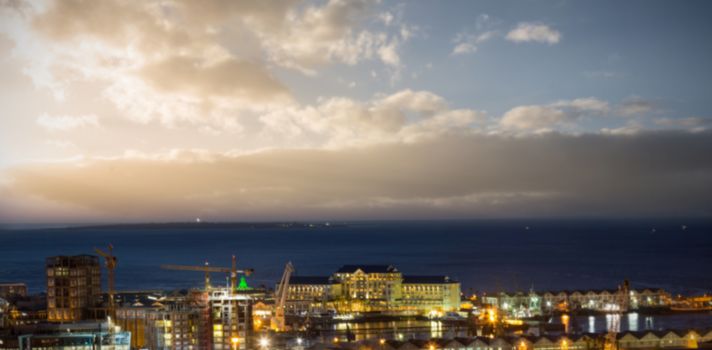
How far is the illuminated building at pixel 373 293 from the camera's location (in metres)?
42.8

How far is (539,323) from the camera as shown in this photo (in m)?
38.2

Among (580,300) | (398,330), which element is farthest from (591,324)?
(398,330)

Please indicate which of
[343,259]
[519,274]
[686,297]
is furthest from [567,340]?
[343,259]

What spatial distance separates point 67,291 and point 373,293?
18.8m

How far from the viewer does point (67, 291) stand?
3406 centimetres

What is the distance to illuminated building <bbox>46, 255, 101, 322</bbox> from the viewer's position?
33.8m

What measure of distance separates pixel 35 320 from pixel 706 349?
30.1m

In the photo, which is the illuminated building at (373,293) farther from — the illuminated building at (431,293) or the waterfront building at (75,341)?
the waterfront building at (75,341)

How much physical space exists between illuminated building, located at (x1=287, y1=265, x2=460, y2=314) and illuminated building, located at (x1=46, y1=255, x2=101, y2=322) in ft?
42.1

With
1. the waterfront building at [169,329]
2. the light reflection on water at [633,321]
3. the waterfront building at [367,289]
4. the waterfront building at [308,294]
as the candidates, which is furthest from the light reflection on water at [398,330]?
the light reflection on water at [633,321]

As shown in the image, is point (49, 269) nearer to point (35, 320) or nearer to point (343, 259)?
point (35, 320)

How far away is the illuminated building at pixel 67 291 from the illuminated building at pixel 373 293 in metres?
12.8

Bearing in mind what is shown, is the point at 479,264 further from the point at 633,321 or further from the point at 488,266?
the point at 633,321

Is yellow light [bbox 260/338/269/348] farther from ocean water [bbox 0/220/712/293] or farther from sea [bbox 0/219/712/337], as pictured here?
ocean water [bbox 0/220/712/293]
